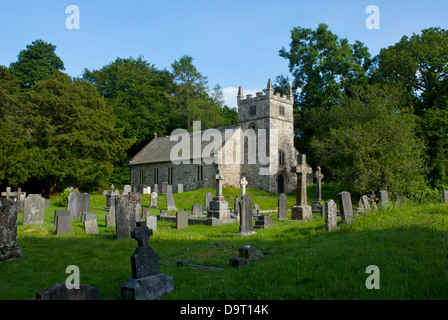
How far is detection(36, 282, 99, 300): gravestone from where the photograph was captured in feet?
13.4

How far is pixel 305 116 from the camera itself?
39.7m

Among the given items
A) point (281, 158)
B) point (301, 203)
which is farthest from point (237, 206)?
point (281, 158)

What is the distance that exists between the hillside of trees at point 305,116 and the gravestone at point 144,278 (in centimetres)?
1936

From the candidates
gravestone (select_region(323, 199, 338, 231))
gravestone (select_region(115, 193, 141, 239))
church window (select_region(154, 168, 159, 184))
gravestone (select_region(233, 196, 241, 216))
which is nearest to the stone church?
church window (select_region(154, 168, 159, 184))

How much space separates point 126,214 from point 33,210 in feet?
15.9

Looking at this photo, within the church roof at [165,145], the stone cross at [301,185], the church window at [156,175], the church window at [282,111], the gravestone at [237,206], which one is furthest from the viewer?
the church window at [156,175]

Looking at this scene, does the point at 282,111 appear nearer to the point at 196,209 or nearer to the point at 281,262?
the point at 196,209

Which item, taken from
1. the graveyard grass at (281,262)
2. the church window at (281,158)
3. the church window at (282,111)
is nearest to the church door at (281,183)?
the church window at (281,158)

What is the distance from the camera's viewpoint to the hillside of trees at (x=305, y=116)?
2370 centimetres

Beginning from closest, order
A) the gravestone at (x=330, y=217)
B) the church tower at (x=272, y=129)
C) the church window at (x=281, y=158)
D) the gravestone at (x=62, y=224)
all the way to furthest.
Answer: the gravestone at (x=330, y=217)
the gravestone at (x=62, y=224)
the church tower at (x=272, y=129)
the church window at (x=281, y=158)

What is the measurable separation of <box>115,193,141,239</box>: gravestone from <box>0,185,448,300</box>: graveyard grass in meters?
0.59

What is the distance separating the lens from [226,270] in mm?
6324

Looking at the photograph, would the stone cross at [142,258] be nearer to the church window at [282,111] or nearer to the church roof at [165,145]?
the church roof at [165,145]

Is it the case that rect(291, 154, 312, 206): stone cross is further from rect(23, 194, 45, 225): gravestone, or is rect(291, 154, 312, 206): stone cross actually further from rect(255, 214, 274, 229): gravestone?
rect(23, 194, 45, 225): gravestone
